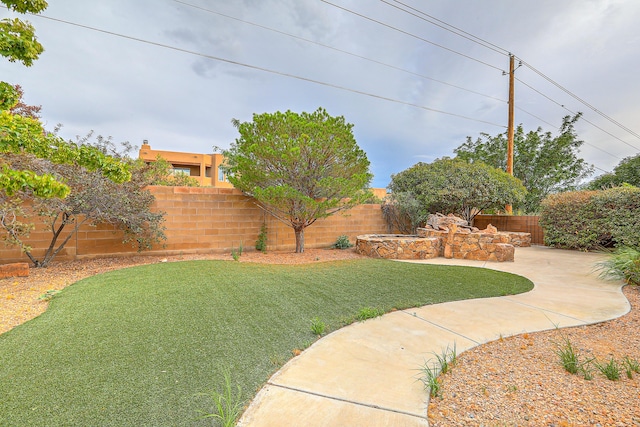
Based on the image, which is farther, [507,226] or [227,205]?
[507,226]

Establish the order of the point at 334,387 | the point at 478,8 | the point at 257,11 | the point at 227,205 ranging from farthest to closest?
the point at 478,8, the point at 257,11, the point at 227,205, the point at 334,387

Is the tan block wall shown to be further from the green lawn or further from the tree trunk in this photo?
the tree trunk

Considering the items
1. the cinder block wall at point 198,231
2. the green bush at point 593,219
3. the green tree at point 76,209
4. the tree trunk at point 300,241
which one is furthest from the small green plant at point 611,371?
the green bush at point 593,219

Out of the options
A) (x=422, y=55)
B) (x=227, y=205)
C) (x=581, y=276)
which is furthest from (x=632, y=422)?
(x=422, y=55)

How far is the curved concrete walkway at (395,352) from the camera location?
6.68 ft

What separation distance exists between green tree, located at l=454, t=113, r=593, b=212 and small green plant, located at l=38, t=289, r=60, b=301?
19642 mm

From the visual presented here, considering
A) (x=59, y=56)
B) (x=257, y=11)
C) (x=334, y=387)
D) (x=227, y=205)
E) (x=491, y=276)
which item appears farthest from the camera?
(x=257, y=11)

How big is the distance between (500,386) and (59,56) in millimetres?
11164

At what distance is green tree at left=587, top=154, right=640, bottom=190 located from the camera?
600 inches

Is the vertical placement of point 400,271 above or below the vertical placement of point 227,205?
below

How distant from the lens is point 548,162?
1678 cm

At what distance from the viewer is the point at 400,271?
636 cm

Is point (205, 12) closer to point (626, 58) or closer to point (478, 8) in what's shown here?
point (478, 8)

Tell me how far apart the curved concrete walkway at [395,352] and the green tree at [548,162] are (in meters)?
13.8
